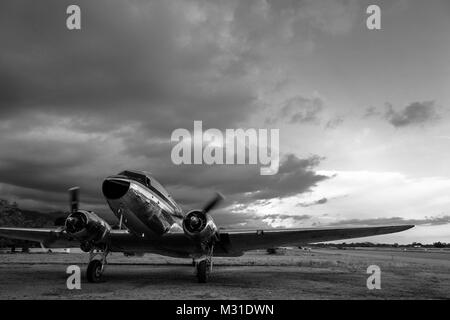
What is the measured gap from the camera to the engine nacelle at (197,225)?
49.1ft

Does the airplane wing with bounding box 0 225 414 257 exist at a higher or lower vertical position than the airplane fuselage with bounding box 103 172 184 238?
lower

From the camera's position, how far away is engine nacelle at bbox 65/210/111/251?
51.8ft

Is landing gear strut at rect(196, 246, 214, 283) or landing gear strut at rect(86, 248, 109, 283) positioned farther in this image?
landing gear strut at rect(196, 246, 214, 283)

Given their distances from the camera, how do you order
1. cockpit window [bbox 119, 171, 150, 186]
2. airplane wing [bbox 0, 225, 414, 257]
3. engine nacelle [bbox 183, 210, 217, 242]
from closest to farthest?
1. engine nacelle [bbox 183, 210, 217, 242]
2. cockpit window [bbox 119, 171, 150, 186]
3. airplane wing [bbox 0, 225, 414, 257]

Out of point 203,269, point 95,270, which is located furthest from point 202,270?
point 95,270

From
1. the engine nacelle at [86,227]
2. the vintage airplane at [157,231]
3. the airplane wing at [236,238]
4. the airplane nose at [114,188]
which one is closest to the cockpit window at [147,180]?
the vintage airplane at [157,231]

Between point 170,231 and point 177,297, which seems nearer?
point 177,297

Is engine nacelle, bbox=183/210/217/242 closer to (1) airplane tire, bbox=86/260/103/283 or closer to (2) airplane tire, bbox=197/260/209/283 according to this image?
(2) airplane tire, bbox=197/260/209/283

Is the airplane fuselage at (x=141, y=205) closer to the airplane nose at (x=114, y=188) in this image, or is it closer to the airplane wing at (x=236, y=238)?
the airplane nose at (x=114, y=188)

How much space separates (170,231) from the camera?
16.9 metres

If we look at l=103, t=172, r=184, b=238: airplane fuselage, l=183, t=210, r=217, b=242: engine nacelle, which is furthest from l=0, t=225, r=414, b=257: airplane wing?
l=183, t=210, r=217, b=242: engine nacelle
